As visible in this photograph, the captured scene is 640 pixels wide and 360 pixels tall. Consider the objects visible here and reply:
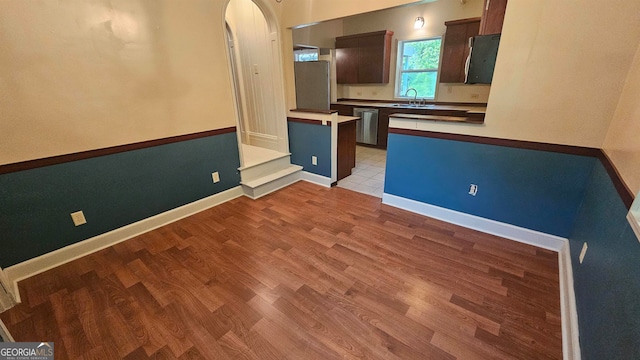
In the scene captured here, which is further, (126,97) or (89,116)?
(126,97)

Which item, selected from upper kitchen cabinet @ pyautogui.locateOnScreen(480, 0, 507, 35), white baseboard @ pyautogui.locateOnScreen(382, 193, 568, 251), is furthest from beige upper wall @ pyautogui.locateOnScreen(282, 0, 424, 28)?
white baseboard @ pyautogui.locateOnScreen(382, 193, 568, 251)

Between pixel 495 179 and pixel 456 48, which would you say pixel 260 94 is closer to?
pixel 495 179

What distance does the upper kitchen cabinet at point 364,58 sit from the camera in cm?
529

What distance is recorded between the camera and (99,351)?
1416mm

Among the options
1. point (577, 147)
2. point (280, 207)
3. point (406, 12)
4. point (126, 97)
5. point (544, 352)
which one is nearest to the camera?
point (544, 352)

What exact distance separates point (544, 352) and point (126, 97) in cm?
339

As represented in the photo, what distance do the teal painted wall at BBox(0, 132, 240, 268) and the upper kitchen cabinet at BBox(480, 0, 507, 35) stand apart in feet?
8.89

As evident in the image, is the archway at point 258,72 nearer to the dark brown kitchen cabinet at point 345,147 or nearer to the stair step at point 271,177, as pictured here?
the stair step at point 271,177

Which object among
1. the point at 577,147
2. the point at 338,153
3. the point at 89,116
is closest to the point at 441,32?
the point at 338,153

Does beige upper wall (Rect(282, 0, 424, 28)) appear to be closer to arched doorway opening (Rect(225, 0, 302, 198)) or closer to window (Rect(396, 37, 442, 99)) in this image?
arched doorway opening (Rect(225, 0, 302, 198))

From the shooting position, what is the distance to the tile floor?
3450mm

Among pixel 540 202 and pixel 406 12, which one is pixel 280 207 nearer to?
pixel 540 202

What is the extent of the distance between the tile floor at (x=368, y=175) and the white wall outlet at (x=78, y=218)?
269 centimetres

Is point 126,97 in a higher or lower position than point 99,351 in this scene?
higher
